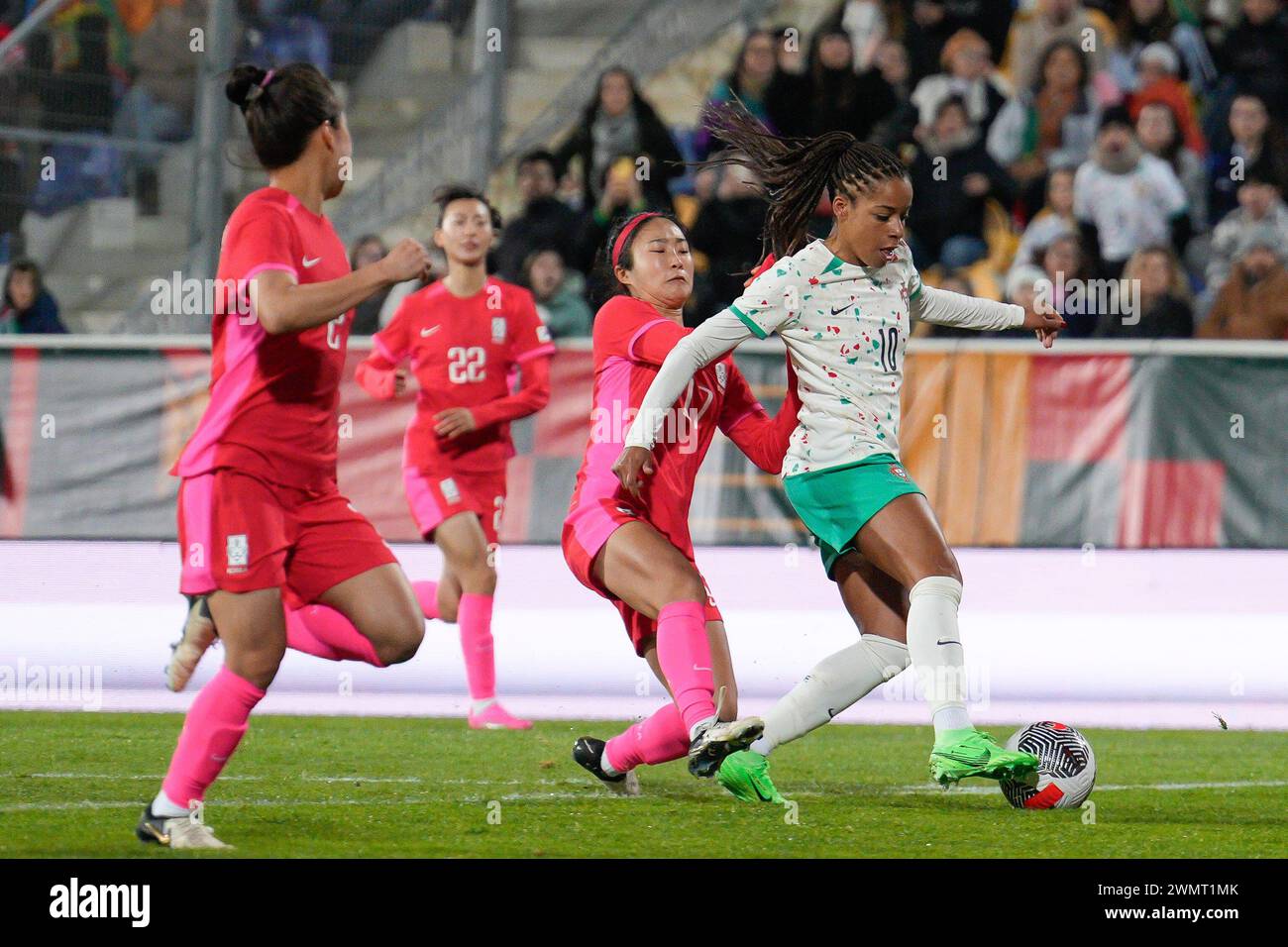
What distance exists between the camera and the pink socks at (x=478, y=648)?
805 cm

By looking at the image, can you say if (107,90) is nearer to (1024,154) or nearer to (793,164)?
(1024,154)

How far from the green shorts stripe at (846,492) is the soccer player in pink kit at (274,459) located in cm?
116

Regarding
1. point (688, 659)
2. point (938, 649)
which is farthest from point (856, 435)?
point (688, 659)

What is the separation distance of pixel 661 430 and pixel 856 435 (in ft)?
1.82

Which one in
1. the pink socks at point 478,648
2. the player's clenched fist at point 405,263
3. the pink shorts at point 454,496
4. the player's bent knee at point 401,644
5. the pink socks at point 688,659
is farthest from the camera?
the pink shorts at point 454,496

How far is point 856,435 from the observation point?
5.30 metres

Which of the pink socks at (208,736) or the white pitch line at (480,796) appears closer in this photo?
the pink socks at (208,736)

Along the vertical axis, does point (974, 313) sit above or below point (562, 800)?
above

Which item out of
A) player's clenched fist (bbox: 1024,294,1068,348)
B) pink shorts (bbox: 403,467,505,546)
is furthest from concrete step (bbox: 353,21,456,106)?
player's clenched fist (bbox: 1024,294,1068,348)

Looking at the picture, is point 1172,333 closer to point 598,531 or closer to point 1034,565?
point 1034,565

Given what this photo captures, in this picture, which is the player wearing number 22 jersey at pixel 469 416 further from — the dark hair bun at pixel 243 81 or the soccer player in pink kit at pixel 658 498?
the dark hair bun at pixel 243 81

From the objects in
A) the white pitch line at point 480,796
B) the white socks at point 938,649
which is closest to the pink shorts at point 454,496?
the white pitch line at point 480,796

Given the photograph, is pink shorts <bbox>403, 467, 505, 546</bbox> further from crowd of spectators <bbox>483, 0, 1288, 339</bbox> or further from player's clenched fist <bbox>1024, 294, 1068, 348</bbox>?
player's clenched fist <bbox>1024, 294, 1068, 348</bbox>
